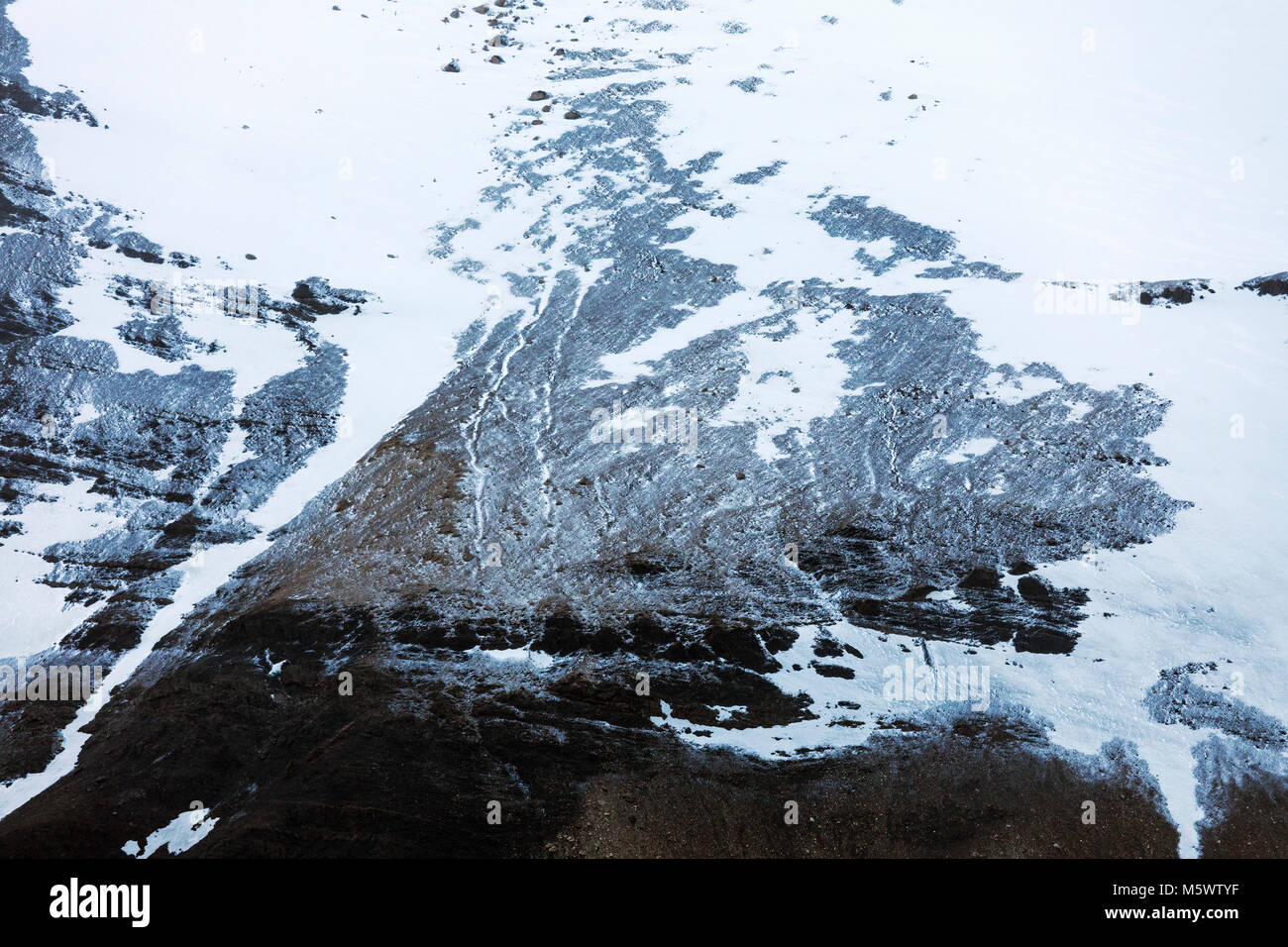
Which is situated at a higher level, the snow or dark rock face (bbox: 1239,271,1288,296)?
dark rock face (bbox: 1239,271,1288,296)

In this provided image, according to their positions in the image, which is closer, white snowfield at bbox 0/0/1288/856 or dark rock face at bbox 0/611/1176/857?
dark rock face at bbox 0/611/1176/857

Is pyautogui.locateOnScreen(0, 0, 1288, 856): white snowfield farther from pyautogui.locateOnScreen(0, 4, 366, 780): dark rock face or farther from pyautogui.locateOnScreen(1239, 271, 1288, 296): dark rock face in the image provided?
pyautogui.locateOnScreen(0, 4, 366, 780): dark rock face

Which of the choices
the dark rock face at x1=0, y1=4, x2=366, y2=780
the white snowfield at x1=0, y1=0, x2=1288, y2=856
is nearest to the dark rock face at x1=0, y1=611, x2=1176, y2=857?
the white snowfield at x1=0, y1=0, x2=1288, y2=856

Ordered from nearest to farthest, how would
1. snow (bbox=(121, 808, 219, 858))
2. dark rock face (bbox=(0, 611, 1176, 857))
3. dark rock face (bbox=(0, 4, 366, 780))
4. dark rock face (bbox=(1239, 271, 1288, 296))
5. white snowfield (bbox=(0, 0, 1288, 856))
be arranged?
snow (bbox=(121, 808, 219, 858)), dark rock face (bbox=(0, 611, 1176, 857)), white snowfield (bbox=(0, 0, 1288, 856)), dark rock face (bbox=(0, 4, 366, 780)), dark rock face (bbox=(1239, 271, 1288, 296))

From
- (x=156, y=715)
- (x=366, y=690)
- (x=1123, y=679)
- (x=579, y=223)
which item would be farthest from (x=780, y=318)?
(x=156, y=715)

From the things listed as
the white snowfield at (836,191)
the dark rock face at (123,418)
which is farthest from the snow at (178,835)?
the dark rock face at (123,418)

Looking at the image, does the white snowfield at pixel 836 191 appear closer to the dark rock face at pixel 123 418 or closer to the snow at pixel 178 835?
the snow at pixel 178 835

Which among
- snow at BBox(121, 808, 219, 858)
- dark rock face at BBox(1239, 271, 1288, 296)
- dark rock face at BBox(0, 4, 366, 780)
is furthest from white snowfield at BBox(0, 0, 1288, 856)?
dark rock face at BBox(0, 4, 366, 780)

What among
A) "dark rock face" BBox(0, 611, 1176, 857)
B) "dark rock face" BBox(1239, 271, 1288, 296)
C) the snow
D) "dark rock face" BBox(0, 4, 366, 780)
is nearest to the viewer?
the snow

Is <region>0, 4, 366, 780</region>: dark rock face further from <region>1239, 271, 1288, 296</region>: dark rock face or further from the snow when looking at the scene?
<region>1239, 271, 1288, 296</region>: dark rock face
